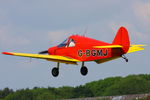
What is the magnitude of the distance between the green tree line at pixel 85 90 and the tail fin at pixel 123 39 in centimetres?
8747

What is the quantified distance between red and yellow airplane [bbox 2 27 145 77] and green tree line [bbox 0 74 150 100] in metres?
84.1

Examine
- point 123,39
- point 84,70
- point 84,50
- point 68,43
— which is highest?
point 68,43

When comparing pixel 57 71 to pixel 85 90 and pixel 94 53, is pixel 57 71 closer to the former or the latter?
pixel 94 53

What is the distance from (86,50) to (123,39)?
2880mm

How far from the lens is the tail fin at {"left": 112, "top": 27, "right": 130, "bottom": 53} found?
136 feet

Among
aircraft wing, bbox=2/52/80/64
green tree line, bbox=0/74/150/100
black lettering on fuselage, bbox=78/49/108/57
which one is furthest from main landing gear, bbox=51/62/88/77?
green tree line, bbox=0/74/150/100

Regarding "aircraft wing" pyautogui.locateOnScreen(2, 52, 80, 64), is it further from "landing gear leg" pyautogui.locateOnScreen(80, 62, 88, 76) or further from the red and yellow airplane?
"landing gear leg" pyautogui.locateOnScreen(80, 62, 88, 76)

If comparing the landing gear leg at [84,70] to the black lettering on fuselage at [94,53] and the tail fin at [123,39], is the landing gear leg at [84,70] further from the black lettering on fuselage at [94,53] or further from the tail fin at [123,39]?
the tail fin at [123,39]

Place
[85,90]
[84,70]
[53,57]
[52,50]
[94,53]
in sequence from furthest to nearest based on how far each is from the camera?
[85,90]
[52,50]
[84,70]
[53,57]
[94,53]

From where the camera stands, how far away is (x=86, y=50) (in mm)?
43000

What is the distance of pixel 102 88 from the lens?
161125 mm

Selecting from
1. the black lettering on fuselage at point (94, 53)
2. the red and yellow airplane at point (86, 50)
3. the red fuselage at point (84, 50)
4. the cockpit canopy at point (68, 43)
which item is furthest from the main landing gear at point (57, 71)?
the black lettering on fuselage at point (94, 53)

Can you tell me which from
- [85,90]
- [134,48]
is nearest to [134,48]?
[134,48]

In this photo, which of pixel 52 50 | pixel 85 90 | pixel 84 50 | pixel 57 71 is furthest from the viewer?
pixel 85 90
